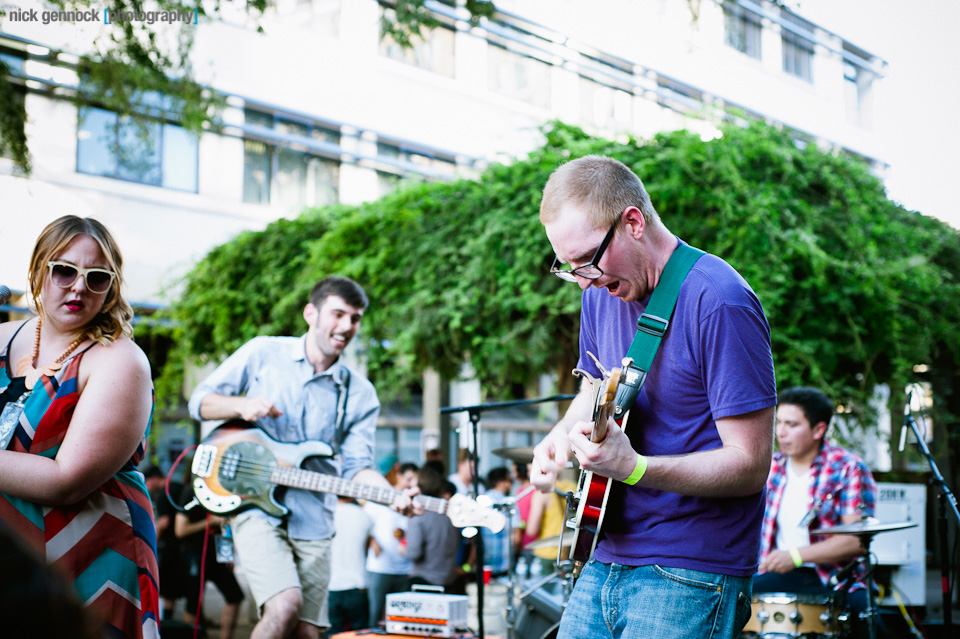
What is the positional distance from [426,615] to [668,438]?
12.6 ft

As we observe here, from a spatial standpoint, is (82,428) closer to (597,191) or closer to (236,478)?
(597,191)

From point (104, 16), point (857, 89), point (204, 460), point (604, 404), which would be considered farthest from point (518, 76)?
point (604, 404)

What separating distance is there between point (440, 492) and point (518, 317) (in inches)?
71.2

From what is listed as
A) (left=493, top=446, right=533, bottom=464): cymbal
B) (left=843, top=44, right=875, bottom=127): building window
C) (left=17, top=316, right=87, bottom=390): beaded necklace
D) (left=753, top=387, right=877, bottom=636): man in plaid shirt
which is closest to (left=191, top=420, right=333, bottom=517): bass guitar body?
(left=493, top=446, right=533, bottom=464): cymbal

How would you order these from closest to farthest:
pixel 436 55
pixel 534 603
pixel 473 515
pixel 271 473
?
pixel 271 473 → pixel 473 515 → pixel 534 603 → pixel 436 55

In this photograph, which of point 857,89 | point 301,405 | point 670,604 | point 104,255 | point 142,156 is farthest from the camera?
point 857,89

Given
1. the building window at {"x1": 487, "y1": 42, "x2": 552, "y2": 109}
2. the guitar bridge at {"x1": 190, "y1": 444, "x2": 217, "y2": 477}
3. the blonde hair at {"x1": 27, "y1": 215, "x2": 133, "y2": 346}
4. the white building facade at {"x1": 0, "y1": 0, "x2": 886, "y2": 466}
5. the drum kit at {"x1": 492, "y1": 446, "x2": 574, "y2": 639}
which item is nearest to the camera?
the blonde hair at {"x1": 27, "y1": 215, "x2": 133, "y2": 346}

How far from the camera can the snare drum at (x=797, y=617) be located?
183 inches

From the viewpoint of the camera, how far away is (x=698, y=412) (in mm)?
2262

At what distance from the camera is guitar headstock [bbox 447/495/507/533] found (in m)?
4.92

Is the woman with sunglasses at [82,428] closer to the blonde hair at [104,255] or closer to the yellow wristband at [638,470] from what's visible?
the blonde hair at [104,255]

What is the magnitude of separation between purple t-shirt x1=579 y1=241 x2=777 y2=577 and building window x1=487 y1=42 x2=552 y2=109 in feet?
57.3

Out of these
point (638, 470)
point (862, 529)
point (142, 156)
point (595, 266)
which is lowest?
point (862, 529)

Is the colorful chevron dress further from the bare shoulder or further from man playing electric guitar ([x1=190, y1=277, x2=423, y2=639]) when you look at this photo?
man playing electric guitar ([x1=190, y1=277, x2=423, y2=639])
